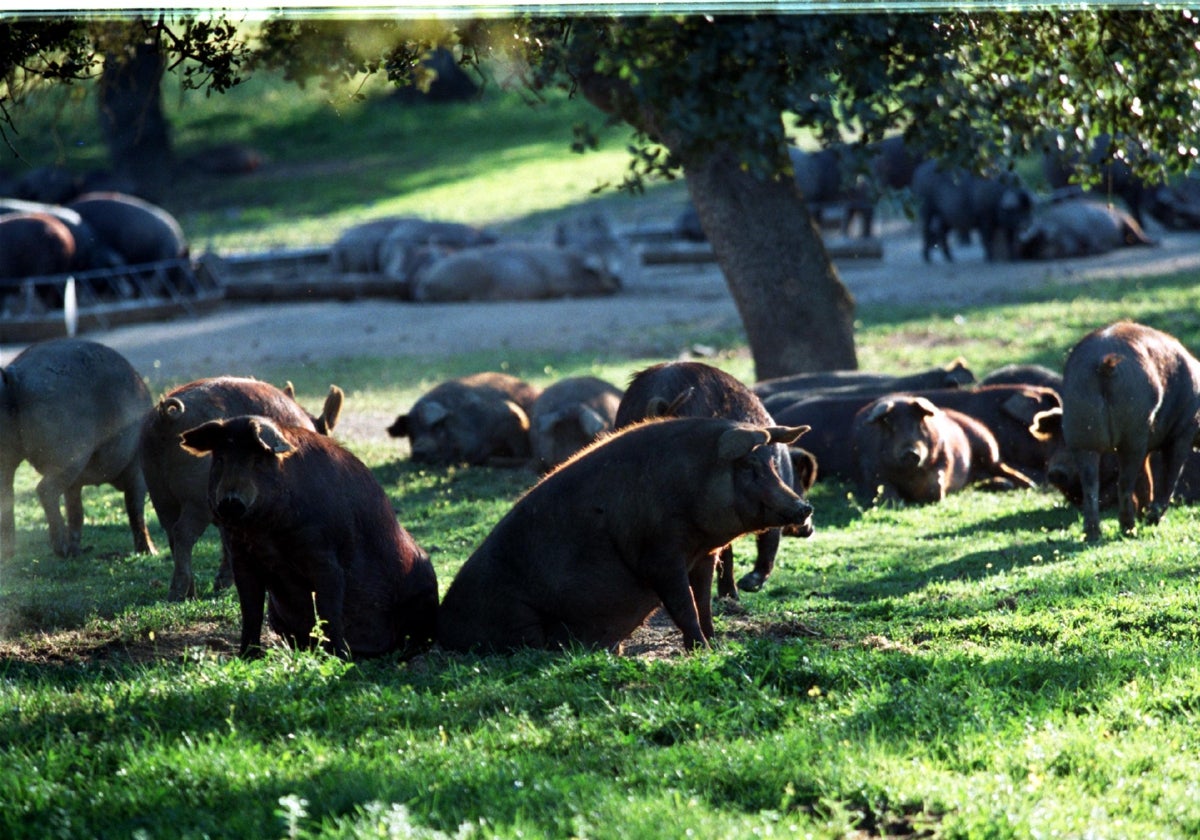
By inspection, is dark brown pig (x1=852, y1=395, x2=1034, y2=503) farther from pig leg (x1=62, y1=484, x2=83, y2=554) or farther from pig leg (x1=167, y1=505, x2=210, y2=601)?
pig leg (x1=62, y1=484, x2=83, y2=554)

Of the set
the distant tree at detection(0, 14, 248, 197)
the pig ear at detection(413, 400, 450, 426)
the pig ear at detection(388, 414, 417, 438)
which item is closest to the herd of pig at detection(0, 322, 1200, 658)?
the pig ear at detection(413, 400, 450, 426)

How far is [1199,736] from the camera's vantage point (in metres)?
5.51

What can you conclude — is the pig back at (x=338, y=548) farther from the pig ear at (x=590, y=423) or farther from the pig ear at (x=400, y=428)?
the pig ear at (x=400, y=428)

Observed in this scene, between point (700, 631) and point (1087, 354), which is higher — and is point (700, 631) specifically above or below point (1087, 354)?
below

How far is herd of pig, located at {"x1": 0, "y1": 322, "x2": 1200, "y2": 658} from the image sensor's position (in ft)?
23.4

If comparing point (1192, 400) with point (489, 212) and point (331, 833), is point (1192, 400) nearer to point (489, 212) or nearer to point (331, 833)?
point (331, 833)

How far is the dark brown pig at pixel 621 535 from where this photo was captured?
7.14m

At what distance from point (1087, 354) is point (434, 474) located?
5866mm

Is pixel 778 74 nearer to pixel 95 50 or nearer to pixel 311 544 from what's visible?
pixel 95 50

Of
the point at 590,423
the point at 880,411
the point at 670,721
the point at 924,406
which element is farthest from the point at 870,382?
the point at 670,721

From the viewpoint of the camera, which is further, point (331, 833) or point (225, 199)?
point (225, 199)

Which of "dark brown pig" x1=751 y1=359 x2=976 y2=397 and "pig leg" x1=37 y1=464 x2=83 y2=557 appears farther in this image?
Result: "dark brown pig" x1=751 y1=359 x2=976 y2=397

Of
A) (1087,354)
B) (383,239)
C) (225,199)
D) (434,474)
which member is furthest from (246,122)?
(1087,354)

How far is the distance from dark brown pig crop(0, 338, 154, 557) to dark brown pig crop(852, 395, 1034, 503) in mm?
5631
